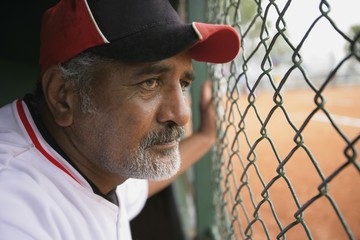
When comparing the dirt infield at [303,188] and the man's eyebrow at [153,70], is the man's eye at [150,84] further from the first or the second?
the dirt infield at [303,188]

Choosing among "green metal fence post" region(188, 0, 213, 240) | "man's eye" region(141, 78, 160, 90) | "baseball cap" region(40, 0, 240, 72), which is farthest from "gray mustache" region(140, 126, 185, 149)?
"green metal fence post" region(188, 0, 213, 240)

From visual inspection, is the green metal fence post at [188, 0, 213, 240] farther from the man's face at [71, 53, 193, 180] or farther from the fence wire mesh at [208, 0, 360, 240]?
the man's face at [71, 53, 193, 180]

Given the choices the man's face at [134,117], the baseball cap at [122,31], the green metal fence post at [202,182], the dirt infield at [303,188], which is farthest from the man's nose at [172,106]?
the green metal fence post at [202,182]

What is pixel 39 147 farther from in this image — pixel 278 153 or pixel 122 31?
pixel 278 153

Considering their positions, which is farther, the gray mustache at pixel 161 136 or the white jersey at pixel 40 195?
the gray mustache at pixel 161 136

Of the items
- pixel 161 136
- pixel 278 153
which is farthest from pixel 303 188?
pixel 161 136

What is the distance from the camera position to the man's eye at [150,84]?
4.00ft

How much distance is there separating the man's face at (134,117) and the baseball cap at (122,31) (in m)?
0.06

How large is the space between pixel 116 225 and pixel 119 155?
35 cm

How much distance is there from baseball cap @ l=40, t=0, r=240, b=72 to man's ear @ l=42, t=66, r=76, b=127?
70 mm

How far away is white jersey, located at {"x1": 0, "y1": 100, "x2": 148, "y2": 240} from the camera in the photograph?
39.5 inches

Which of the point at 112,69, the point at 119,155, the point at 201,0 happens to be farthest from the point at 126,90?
the point at 201,0

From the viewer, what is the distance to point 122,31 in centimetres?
116

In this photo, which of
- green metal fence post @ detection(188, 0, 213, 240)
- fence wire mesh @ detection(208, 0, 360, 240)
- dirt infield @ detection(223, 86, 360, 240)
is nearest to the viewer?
fence wire mesh @ detection(208, 0, 360, 240)
